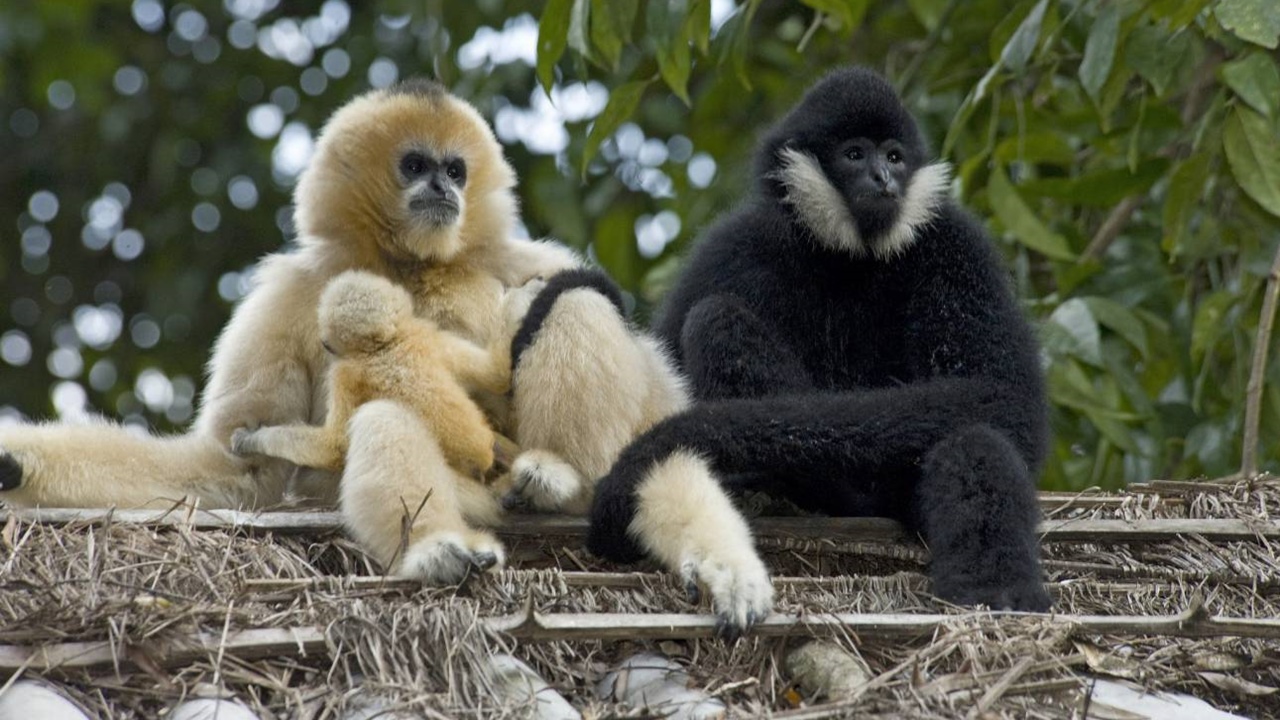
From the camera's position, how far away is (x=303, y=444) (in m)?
4.08

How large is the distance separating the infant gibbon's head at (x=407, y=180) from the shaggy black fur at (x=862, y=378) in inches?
28.3

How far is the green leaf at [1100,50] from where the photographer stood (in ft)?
16.0

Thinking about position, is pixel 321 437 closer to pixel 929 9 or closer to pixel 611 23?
pixel 611 23

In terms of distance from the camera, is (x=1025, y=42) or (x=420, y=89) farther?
(x=1025, y=42)

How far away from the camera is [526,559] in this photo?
4156 mm

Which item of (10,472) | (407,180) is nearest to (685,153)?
(407,180)

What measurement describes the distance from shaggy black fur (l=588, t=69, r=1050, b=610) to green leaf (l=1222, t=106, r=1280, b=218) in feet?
3.00

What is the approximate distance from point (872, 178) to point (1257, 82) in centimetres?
123

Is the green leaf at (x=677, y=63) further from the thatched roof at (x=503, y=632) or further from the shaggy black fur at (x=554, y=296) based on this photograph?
the thatched roof at (x=503, y=632)

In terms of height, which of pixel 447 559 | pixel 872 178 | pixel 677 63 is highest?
pixel 677 63

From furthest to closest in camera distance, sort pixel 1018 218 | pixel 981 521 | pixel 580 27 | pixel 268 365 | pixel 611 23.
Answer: pixel 1018 218
pixel 611 23
pixel 580 27
pixel 268 365
pixel 981 521

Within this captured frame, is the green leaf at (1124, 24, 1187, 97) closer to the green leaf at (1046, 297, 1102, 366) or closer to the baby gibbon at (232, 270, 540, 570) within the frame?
the green leaf at (1046, 297, 1102, 366)

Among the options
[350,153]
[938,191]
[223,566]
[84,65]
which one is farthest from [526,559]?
[84,65]

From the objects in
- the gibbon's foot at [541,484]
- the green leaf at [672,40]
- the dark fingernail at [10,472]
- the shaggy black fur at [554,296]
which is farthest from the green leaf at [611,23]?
the dark fingernail at [10,472]
